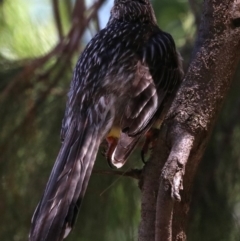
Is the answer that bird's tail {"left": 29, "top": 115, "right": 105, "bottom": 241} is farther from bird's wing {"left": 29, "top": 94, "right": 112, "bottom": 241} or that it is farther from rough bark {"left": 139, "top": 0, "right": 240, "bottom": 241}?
rough bark {"left": 139, "top": 0, "right": 240, "bottom": 241}

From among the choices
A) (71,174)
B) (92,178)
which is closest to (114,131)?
(92,178)

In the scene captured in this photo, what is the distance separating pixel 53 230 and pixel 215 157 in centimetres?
85

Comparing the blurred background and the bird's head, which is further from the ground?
the bird's head

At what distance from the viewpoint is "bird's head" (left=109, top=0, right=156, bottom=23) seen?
2465 millimetres

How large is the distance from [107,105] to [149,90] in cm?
13

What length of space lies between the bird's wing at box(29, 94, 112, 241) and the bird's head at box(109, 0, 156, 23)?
2.18ft

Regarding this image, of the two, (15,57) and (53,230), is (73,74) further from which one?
(53,230)

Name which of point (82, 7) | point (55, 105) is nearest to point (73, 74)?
point (55, 105)

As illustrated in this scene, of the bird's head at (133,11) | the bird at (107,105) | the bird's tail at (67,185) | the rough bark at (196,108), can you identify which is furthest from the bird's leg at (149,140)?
the bird's head at (133,11)

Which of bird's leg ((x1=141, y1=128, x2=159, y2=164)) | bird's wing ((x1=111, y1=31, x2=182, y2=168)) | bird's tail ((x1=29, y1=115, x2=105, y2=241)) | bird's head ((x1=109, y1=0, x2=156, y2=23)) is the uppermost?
bird's head ((x1=109, y1=0, x2=156, y2=23))

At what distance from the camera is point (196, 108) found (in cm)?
139

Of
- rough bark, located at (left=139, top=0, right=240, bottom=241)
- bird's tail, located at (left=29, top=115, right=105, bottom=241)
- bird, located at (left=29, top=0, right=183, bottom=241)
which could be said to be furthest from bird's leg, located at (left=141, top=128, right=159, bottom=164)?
rough bark, located at (left=139, top=0, right=240, bottom=241)

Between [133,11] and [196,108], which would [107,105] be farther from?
[133,11]

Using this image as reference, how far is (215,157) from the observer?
2.06m
